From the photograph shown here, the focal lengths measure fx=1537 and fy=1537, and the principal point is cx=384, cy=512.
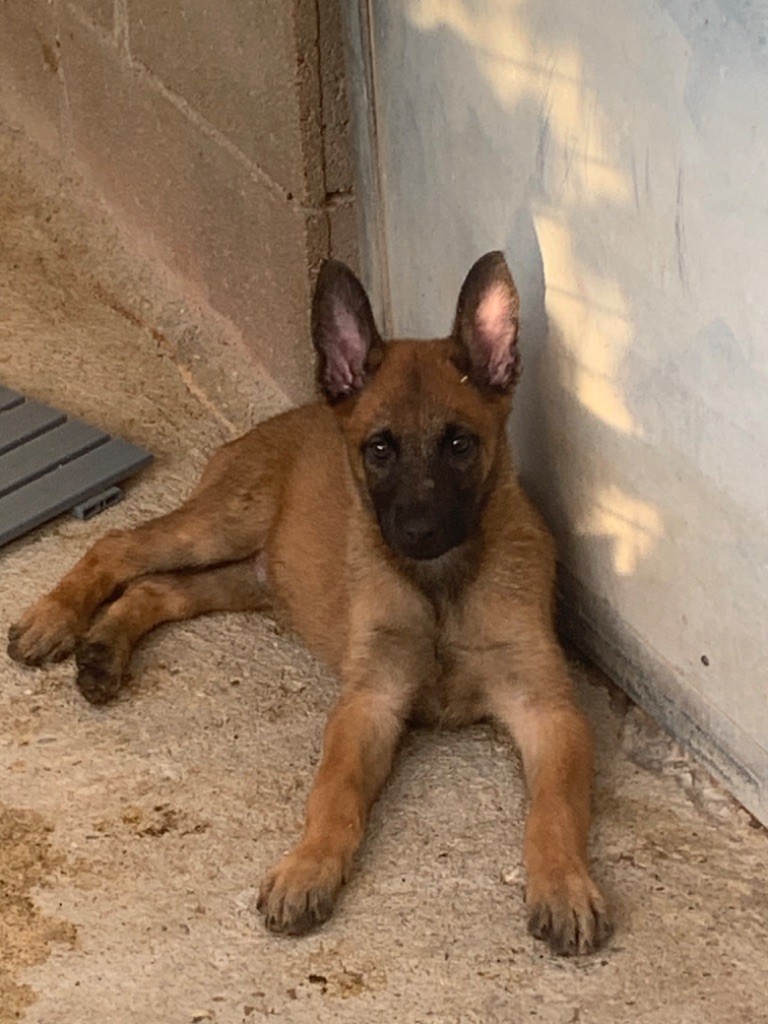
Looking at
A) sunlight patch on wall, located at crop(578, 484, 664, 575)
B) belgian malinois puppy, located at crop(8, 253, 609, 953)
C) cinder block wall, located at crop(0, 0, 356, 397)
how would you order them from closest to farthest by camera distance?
belgian malinois puppy, located at crop(8, 253, 609, 953), sunlight patch on wall, located at crop(578, 484, 664, 575), cinder block wall, located at crop(0, 0, 356, 397)

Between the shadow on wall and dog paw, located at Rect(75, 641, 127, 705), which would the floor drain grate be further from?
the shadow on wall

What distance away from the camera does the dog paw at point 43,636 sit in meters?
3.99

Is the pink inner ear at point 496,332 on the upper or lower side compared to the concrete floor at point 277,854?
upper

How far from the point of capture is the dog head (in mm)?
3494

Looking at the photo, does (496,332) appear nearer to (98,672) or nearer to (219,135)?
(98,672)

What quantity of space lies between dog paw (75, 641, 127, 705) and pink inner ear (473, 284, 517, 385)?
1185 millimetres

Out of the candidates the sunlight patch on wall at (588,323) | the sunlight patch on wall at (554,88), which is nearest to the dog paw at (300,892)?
the sunlight patch on wall at (588,323)

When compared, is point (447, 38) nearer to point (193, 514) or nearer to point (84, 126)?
point (193, 514)

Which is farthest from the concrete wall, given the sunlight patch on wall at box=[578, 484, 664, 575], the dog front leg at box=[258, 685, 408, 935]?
the dog front leg at box=[258, 685, 408, 935]

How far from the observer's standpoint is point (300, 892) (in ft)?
10.3

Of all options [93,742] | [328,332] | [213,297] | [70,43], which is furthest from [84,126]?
[93,742]

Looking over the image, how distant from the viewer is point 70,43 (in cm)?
588

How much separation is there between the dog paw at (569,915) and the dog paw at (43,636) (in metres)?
1.51

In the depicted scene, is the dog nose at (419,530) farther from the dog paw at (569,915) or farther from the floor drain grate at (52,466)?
the floor drain grate at (52,466)
